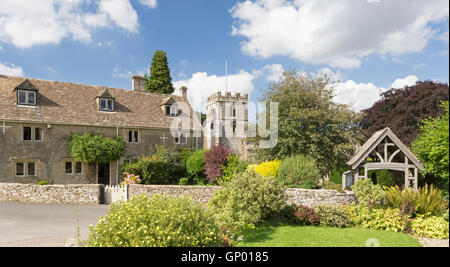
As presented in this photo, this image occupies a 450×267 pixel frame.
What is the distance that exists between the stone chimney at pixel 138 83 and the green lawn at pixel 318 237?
25377 millimetres

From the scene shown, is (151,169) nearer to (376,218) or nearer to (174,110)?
(174,110)

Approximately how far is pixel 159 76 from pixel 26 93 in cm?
1729

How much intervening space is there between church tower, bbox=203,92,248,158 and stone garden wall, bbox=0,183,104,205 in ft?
61.5

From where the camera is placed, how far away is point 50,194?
1827 cm

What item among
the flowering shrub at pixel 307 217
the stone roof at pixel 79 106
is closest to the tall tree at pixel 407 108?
the flowering shrub at pixel 307 217

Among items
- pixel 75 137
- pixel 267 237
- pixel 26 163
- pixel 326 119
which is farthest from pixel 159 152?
pixel 267 237

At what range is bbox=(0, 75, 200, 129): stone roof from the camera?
23.5m

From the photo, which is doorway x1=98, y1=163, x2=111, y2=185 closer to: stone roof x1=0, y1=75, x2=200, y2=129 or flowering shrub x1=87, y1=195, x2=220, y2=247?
stone roof x1=0, y1=75, x2=200, y2=129

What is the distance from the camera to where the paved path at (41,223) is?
10133 mm

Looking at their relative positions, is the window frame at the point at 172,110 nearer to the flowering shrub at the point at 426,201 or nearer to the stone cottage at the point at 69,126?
the stone cottage at the point at 69,126

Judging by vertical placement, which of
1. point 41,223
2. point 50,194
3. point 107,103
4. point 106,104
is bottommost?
point 41,223

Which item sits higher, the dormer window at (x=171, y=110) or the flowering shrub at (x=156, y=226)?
the dormer window at (x=171, y=110)

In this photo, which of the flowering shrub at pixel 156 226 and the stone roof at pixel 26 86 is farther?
the stone roof at pixel 26 86

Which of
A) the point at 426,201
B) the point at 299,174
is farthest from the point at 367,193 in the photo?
the point at 299,174
